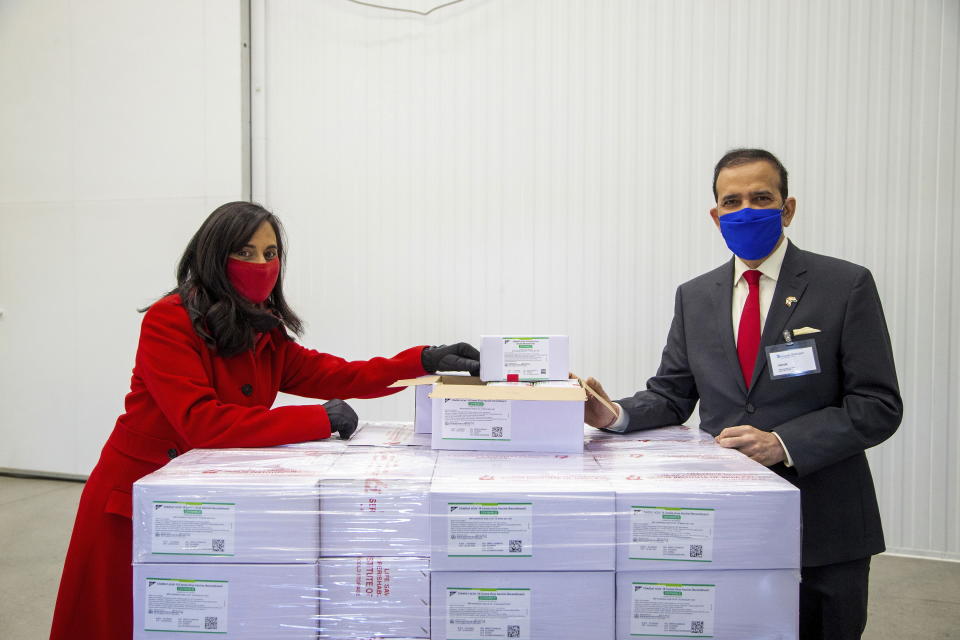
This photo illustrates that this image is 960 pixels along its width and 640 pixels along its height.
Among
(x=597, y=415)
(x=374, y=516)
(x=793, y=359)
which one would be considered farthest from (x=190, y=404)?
(x=793, y=359)

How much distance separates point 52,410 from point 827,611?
4.78 metres

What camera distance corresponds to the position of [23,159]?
4.53 meters

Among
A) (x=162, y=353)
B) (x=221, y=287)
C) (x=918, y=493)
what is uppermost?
(x=221, y=287)

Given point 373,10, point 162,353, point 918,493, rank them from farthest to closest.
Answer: point 373,10
point 918,493
point 162,353

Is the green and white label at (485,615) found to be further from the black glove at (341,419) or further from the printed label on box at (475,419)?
the black glove at (341,419)

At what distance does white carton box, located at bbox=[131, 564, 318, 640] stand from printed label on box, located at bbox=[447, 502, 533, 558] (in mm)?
258

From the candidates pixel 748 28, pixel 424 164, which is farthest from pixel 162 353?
pixel 748 28

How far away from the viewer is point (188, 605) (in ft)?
3.79

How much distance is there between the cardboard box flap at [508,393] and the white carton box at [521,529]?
283 mm

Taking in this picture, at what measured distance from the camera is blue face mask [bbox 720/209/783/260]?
1632mm

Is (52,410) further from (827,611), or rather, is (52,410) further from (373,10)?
(827,611)

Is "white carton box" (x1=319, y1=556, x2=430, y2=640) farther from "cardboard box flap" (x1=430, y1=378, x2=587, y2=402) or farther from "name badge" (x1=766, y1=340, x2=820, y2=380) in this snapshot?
"name badge" (x1=766, y1=340, x2=820, y2=380)

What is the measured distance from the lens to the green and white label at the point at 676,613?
3.72 feet

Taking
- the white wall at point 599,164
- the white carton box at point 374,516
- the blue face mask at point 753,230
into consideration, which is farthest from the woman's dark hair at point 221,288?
the white wall at point 599,164
